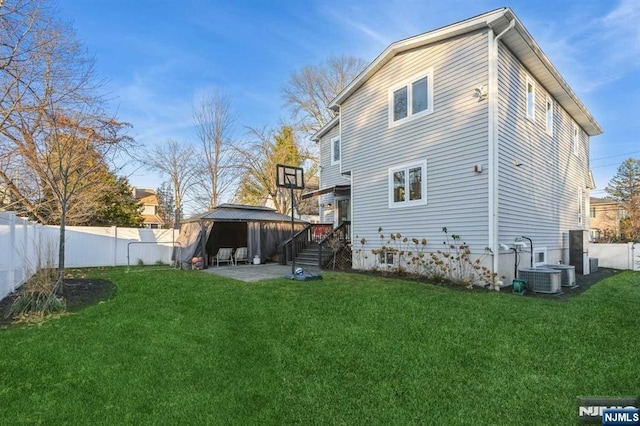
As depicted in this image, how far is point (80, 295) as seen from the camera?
22.3 ft

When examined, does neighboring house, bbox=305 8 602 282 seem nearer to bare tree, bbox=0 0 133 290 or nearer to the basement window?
the basement window

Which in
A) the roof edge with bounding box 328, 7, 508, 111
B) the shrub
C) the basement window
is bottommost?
the shrub

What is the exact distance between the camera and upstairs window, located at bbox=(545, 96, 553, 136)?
10609mm

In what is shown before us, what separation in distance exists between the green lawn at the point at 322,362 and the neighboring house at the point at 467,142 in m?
2.84

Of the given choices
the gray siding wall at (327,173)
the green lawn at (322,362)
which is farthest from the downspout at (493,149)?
the gray siding wall at (327,173)

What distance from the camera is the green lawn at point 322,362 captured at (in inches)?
105

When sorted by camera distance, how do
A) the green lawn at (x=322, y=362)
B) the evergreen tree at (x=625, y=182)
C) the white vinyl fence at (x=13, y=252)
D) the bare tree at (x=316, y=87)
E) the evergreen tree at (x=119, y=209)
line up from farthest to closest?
the bare tree at (x=316, y=87) < the evergreen tree at (x=625, y=182) < the evergreen tree at (x=119, y=209) < the white vinyl fence at (x=13, y=252) < the green lawn at (x=322, y=362)

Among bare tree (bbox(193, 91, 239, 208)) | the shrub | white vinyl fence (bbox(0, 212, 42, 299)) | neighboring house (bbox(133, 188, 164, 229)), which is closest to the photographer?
the shrub

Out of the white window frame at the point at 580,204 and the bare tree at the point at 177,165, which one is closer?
the white window frame at the point at 580,204

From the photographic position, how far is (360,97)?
11.5 metres

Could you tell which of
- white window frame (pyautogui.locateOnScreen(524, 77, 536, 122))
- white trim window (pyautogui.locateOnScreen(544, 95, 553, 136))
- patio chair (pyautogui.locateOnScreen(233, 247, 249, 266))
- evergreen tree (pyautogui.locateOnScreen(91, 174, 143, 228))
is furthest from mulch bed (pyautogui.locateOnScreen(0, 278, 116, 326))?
white trim window (pyautogui.locateOnScreen(544, 95, 553, 136))

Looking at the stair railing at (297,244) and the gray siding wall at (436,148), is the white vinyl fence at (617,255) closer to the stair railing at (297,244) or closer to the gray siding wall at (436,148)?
the gray siding wall at (436,148)

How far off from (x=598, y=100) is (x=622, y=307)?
14716mm

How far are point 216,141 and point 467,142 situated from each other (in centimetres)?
1968
